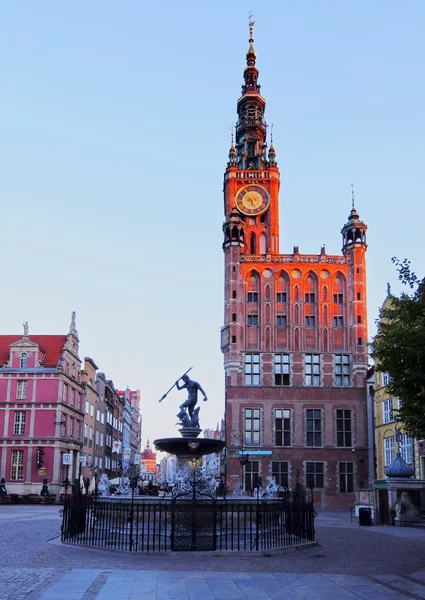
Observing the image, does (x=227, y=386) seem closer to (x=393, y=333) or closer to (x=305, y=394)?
(x=305, y=394)

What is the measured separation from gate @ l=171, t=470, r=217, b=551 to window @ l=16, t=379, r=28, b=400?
132ft

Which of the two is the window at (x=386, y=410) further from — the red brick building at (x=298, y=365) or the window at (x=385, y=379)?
the red brick building at (x=298, y=365)

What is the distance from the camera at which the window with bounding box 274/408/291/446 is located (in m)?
56.4

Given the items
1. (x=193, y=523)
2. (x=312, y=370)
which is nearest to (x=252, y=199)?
(x=312, y=370)

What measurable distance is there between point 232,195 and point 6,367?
90.1ft

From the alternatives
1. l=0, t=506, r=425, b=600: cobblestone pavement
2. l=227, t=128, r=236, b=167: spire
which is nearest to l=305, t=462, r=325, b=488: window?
l=227, t=128, r=236, b=167: spire

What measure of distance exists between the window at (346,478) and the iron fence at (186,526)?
113 feet

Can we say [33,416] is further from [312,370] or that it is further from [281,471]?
[312,370]

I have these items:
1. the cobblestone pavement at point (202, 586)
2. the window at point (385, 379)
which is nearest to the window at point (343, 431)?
the window at point (385, 379)

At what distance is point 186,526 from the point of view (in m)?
18.6

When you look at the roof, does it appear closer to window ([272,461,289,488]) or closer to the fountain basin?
window ([272,461,289,488])

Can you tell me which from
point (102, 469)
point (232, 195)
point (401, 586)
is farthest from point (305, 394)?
point (401, 586)

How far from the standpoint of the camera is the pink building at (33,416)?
2238 inches

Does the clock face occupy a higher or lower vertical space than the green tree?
higher
